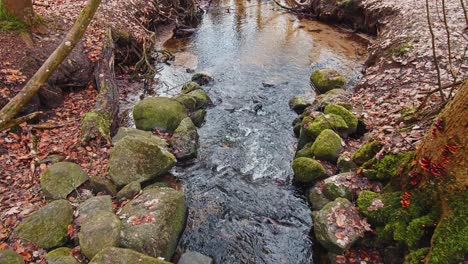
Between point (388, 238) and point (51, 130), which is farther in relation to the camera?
point (51, 130)

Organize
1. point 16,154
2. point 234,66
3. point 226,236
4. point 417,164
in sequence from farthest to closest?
point 234,66, point 16,154, point 226,236, point 417,164

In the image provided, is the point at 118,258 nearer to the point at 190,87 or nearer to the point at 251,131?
the point at 251,131

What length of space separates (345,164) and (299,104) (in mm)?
3461

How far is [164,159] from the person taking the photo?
21.4 feet

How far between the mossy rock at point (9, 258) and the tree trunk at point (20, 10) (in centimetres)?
660

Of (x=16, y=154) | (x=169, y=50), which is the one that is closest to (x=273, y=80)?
(x=169, y=50)

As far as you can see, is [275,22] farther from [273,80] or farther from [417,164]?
[417,164]

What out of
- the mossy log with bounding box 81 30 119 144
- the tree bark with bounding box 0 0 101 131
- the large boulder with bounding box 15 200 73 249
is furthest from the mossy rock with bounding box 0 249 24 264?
the mossy log with bounding box 81 30 119 144

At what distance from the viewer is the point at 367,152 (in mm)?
5703

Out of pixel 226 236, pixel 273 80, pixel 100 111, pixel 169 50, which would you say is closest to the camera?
pixel 226 236

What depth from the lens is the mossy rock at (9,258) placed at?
13.1 ft

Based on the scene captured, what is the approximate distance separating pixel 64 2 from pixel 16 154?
23.9ft

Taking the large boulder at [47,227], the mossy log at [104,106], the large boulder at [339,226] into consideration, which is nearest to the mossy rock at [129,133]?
the mossy log at [104,106]

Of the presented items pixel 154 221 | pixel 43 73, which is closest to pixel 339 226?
pixel 154 221
